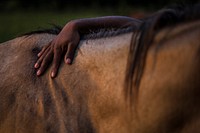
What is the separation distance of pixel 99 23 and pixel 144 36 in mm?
536

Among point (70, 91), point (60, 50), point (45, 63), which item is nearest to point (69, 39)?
point (60, 50)

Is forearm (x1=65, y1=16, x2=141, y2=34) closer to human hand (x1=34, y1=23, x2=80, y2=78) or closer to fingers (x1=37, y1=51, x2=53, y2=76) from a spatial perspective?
human hand (x1=34, y1=23, x2=80, y2=78)

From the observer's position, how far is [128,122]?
2.35 m

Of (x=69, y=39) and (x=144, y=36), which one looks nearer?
(x=144, y=36)

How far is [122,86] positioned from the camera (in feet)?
7.70

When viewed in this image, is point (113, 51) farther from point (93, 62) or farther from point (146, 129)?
point (146, 129)

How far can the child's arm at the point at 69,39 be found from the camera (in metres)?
2.64

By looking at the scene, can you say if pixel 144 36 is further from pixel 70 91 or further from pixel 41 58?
pixel 41 58

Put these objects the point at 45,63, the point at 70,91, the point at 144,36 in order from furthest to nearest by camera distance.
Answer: the point at 45,63, the point at 70,91, the point at 144,36

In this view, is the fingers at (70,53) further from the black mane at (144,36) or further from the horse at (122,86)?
the black mane at (144,36)

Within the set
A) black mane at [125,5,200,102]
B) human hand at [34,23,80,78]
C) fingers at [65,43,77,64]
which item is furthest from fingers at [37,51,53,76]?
black mane at [125,5,200,102]

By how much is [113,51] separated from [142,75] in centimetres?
24

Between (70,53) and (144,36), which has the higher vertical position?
(144,36)

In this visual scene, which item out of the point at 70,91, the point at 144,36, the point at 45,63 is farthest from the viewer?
the point at 45,63
